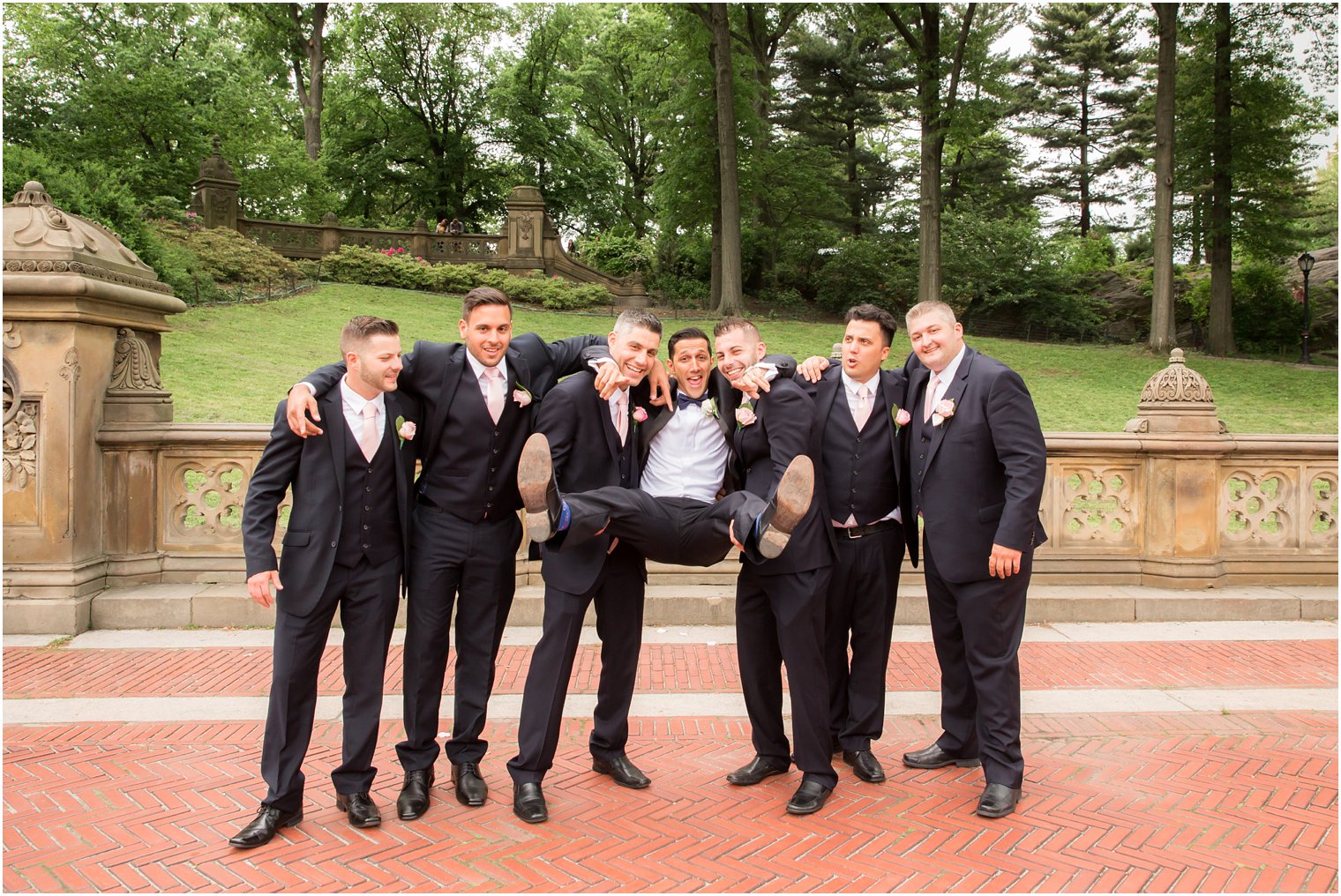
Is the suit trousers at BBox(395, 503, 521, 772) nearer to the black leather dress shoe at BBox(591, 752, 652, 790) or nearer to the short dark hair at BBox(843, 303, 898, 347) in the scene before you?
the black leather dress shoe at BBox(591, 752, 652, 790)

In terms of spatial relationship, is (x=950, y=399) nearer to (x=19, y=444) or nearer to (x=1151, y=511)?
(x=1151, y=511)

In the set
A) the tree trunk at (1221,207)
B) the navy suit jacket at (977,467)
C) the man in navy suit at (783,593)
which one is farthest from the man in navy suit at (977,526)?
the tree trunk at (1221,207)

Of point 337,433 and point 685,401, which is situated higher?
point 685,401

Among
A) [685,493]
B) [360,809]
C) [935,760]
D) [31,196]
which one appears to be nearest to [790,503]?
[685,493]

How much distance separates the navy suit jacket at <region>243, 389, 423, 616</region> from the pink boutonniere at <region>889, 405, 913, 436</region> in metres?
2.62

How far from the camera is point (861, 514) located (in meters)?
4.59

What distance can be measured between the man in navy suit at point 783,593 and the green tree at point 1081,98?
40.0 m

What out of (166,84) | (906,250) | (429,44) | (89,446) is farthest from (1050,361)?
(429,44)

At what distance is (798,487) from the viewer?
146 inches

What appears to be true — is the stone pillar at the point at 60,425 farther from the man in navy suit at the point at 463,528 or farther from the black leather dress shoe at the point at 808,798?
the black leather dress shoe at the point at 808,798

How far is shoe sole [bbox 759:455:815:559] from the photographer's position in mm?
3701

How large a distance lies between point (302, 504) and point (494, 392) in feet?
3.23

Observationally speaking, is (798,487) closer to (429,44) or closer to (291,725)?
(291,725)

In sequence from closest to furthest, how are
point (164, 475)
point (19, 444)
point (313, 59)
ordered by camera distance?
point (19, 444) < point (164, 475) < point (313, 59)
